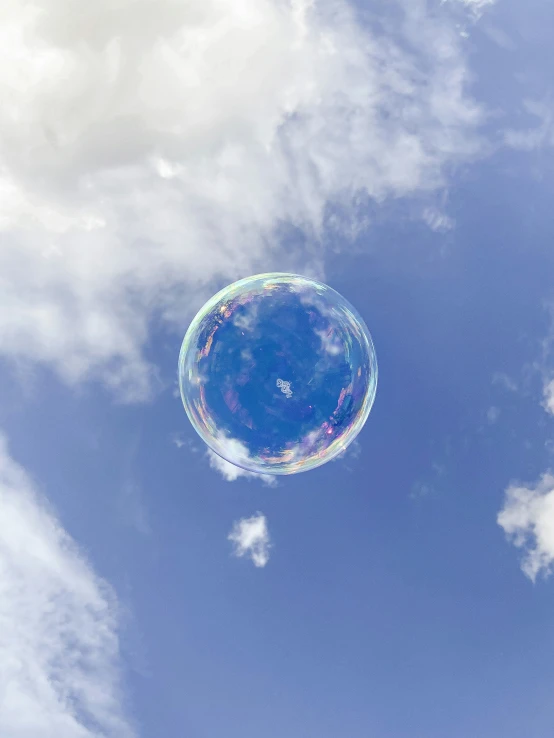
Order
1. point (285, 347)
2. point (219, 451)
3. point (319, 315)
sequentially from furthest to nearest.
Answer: point (219, 451) → point (319, 315) → point (285, 347)

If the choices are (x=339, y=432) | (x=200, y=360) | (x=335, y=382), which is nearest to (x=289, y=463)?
(x=339, y=432)

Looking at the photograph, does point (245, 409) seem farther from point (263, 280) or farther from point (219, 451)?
point (263, 280)

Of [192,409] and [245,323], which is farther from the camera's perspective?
[192,409]

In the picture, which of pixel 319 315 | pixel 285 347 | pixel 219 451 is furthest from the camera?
pixel 219 451

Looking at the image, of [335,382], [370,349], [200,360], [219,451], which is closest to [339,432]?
[335,382]

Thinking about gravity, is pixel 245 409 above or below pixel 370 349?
below

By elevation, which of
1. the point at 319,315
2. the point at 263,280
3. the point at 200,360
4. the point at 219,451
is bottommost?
the point at 219,451

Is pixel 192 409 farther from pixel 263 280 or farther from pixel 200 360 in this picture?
pixel 263 280
